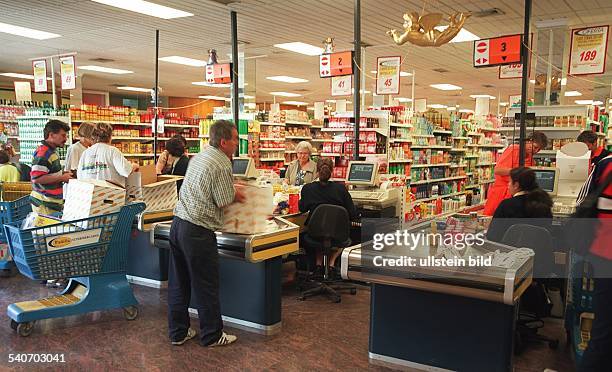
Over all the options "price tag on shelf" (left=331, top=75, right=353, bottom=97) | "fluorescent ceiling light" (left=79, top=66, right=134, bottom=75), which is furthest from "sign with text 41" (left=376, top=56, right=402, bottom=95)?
"fluorescent ceiling light" (left=79, top=66, right=134, bottom=75)

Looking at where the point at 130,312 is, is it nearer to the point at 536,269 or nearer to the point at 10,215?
the point at 10,215

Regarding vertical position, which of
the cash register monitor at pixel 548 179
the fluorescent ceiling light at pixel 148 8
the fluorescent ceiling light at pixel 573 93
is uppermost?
the fluorescent ceiling light at pixel 148 8

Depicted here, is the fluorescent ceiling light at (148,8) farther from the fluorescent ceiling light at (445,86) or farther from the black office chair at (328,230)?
the fluorescent ceiling light at (445,86)

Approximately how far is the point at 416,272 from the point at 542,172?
3118 millimetres

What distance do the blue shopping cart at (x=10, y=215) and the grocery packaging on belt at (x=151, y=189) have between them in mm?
1755

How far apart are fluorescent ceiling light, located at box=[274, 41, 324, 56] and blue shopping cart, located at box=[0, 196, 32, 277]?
21.2 ft

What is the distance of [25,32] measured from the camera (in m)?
9.84

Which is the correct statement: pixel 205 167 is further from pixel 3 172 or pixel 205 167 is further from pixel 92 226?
pixel 3 172

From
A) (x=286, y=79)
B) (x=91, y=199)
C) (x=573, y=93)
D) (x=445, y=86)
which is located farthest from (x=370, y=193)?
(x=573, y=93)

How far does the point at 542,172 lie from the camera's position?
5.59m

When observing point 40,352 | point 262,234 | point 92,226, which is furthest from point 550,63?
point 40,352

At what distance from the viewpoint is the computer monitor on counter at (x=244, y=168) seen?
21.4 feet

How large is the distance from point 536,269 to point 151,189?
12.0 feet

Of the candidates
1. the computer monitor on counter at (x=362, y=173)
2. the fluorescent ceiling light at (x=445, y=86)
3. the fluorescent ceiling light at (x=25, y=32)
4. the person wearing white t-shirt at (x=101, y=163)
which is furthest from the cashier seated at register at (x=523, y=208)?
the fluorescent ceiling light at (x=445, y=86)
